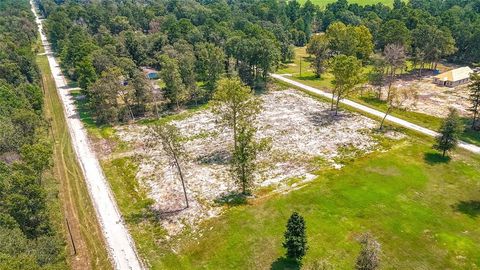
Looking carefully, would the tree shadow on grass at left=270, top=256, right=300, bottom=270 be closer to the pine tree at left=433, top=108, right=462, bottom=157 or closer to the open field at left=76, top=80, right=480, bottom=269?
the open field at left=76, top=80, right=480, bottom=269

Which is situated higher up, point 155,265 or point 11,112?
point 11,112

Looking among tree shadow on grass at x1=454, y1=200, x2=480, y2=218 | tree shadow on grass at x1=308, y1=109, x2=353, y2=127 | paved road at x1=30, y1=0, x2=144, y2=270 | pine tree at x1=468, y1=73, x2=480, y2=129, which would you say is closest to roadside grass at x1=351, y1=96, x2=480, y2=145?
pine tree at x1=468, y1=73, x2=480, y2=129

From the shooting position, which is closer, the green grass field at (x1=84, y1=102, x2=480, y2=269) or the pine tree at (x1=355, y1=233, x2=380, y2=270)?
the pine tree at (x1=355, y1=233, x2=380, y2=270)

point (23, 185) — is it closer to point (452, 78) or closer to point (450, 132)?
point (450, 132)

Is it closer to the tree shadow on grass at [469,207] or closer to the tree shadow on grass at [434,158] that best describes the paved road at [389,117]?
the tree shadow on grass at [434,158]

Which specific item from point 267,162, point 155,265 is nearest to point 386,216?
point 267,162

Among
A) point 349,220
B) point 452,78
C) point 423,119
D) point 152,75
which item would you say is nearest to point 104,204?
point 349,220

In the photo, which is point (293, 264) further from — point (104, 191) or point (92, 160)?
point (92, 160)
